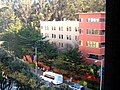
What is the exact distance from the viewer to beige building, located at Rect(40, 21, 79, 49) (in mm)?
946

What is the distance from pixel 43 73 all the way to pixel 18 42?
19cm

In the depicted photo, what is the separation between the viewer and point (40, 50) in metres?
1.02

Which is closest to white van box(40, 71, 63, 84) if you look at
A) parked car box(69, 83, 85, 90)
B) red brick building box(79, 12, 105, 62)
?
parked car box(69, 83, 85, 90)

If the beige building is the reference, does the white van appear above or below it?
below

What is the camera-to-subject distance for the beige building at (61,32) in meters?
0.95

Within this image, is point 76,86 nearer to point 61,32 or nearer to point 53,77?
point 53,77

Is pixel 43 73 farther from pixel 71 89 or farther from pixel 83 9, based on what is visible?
pixel 83 9

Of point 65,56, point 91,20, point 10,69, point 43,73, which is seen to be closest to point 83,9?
point 91,20

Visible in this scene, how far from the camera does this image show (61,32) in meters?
1.00

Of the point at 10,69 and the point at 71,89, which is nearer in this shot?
the point at 71,89

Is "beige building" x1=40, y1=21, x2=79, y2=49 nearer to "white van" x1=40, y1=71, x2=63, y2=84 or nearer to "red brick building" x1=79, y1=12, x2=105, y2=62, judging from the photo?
"red brick building" x1=79, y1=12, x2=105, y2=62

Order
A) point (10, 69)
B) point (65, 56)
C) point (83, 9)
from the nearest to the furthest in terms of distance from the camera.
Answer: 1. point (83, 9)
2. point (65, 56)
3. point (10, 69)

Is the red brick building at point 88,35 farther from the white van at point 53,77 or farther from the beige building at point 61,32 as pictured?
the white van at point 53,77

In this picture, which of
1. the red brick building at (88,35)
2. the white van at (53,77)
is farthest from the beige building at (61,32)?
the white van at (53,77)
